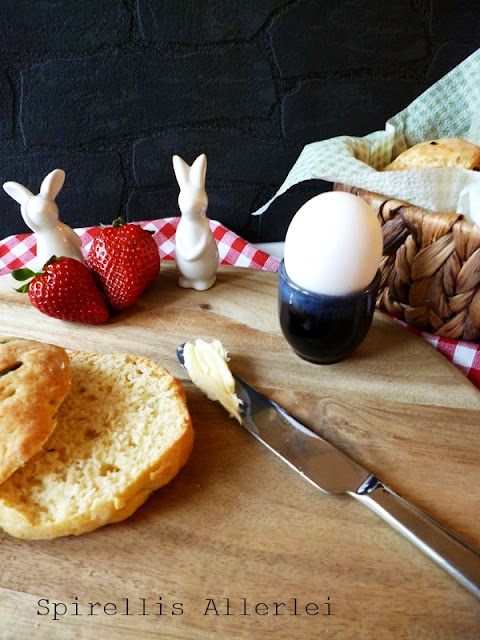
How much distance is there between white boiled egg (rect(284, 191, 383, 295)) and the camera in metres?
0.79

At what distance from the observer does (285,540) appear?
0.71 m

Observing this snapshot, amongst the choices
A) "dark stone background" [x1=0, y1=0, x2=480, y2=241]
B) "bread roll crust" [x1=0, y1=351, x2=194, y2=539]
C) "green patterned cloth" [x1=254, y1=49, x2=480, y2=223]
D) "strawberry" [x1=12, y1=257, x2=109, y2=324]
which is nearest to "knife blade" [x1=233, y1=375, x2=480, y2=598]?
"bread roll crust" [x1=0, y1=351, x2=194, y2=539]

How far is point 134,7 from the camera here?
1238 mm

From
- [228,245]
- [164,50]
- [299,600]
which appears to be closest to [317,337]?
[299,600]

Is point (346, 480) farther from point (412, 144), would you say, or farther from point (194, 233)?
point (412, 144)

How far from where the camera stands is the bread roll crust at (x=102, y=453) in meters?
0.70

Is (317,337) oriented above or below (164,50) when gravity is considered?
below

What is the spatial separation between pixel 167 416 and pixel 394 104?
1.11 metres

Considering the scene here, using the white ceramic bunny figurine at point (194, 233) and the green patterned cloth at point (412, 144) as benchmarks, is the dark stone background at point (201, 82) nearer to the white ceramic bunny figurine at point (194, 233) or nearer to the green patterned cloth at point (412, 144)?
the green patterned cloth at point (412, 144)

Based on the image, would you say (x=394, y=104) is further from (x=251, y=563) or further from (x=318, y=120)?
(x=251, y=563)

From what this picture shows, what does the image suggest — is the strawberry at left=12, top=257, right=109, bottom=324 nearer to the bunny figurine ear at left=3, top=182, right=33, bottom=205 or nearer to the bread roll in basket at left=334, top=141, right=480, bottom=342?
the bunny figurine ear at left=3, top=182, right=33, bottom=205

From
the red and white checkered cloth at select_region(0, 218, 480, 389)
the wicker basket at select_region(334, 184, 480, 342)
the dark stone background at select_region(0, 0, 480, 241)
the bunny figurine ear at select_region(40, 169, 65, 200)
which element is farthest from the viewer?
the red and white checkered cloth at select_region(0, 218, 480, 389)

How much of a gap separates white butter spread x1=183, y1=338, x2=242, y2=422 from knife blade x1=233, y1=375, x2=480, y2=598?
23 millimetres

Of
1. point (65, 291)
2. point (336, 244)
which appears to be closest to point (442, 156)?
point (336, 244)
